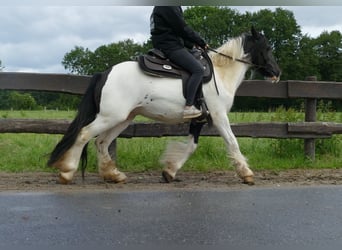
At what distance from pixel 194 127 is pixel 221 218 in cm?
277

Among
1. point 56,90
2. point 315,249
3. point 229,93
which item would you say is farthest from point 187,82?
point 315,249

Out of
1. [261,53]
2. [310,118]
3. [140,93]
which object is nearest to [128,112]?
Answer: [140,93]

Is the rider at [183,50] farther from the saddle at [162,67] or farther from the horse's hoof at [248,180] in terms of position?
the horse's hoof at [248,180]

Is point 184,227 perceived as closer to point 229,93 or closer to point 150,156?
point 229,93

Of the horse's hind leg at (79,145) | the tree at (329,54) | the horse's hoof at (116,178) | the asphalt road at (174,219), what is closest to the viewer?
the asphalt road at (174,219)

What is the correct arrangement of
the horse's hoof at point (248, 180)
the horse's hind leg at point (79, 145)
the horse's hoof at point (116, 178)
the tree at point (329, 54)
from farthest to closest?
the tree at point (329, 54)
the horse's hoof at point (116, 178)
the horse's hoof at point (248, 180)
the horse's hind leg at point (79, 145)

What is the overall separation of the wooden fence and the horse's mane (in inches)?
36.6

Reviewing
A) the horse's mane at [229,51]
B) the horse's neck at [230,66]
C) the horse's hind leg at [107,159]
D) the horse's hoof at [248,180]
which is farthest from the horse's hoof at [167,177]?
the horse's mane at [229,51]

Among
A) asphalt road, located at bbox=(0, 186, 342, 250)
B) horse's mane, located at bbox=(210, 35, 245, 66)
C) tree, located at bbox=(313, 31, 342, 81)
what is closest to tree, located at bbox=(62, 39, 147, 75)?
tree, located at bbox=(313, 31, 342, 81)

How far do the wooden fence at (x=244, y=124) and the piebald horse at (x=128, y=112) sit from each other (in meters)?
0.81

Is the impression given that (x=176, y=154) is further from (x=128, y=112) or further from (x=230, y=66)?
(x=230, y=66)

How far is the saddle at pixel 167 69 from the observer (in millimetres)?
6355

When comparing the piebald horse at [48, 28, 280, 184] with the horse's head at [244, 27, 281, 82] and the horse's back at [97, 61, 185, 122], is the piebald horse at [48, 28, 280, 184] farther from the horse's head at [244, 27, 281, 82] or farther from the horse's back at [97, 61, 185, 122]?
the horse's head at [244, 27, 281, 82]

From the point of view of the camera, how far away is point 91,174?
23.5 feet
